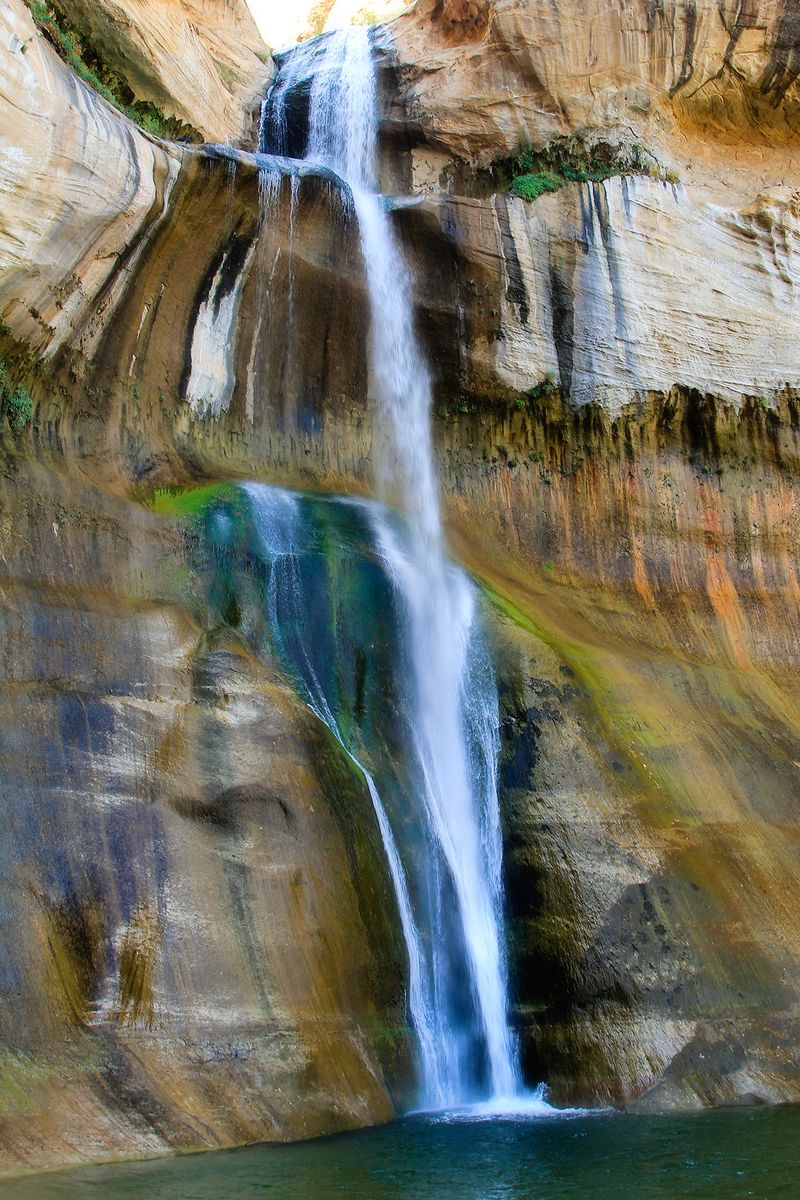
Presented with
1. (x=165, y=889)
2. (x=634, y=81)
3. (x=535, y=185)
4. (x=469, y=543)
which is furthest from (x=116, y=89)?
(x=165, y=889)

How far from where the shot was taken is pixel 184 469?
1307 cm

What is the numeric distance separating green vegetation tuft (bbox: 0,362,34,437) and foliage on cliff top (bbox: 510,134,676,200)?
732 centimetres

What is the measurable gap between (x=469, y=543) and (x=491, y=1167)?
8435mm

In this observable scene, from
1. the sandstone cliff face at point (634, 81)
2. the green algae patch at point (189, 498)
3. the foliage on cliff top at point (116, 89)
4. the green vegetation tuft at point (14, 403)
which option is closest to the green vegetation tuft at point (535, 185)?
the sandstone cliff face at point (634, 81)

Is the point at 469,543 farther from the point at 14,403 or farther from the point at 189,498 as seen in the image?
the point at 14,403

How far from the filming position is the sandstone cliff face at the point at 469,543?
862cm

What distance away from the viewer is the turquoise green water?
6539 mm

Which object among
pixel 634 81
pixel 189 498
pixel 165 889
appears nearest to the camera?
pixel 165 889

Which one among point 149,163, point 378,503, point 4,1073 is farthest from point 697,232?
point 4,1073

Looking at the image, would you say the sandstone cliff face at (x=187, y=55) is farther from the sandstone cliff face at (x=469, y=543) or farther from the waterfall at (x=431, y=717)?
the sandstone cliff face at (x=469, y=543)

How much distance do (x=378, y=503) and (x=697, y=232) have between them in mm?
5653

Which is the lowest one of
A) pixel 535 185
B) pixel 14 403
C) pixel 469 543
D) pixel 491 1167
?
pixel 491 1167

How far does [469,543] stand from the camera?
14430mm

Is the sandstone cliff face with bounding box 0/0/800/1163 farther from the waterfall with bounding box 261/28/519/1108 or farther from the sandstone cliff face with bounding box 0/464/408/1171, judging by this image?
the waterfall with bounding box 261/28/519/1108
